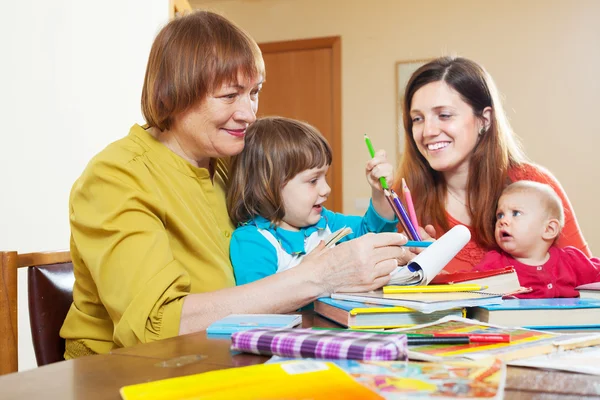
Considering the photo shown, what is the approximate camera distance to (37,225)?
2047 mm

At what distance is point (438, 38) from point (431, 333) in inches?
172

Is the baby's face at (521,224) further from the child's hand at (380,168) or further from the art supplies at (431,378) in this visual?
the art supplies at (431,378)

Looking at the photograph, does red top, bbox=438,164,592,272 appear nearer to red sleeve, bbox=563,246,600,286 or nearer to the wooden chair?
red sleeve, bbox=563,246,600,286

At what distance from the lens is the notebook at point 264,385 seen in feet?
1.83

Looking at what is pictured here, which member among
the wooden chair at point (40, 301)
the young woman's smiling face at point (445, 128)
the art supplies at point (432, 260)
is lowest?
the wooden chair at point (40, 301)

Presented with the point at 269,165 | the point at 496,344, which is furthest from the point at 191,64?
the point at 496,344

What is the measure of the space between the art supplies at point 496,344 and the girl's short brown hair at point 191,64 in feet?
2.61

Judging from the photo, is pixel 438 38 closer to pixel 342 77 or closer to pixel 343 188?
pixel 342 77

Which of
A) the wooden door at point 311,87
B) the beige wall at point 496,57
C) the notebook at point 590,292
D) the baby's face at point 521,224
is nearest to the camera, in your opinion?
the notebook at point 590,292

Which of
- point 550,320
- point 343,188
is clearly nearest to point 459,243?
point 550,320

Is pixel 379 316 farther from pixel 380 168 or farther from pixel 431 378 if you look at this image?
pixel 380 168

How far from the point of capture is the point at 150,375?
27.2 inches

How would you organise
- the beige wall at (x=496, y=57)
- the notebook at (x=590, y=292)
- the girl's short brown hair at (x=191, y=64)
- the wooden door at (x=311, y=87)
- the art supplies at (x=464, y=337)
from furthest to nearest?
the wooden door at (x=311, y=87) < the beige wall at (x=496, y=57) < the girl's short brown hair at (x=191, y=64) < the notebook at (x=590, y=292) < the art supplies at (x=464, y=337)

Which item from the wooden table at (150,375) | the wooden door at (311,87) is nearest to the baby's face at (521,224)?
the wooden table at (150,375)
